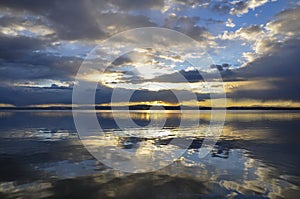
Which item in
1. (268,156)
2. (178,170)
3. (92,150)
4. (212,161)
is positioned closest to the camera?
(178,170)

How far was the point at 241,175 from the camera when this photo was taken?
42.8 feet

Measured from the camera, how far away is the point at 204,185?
11445mm

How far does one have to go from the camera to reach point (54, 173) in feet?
43.6

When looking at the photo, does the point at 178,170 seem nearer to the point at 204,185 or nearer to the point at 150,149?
the point at 204,185

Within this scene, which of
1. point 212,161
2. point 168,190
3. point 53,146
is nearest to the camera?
point 168,190

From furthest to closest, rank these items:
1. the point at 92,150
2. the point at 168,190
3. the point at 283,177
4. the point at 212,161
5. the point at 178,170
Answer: the point at 92,150 < the point at 212,161 < the point at 178,170 < the point at 283,177 < the point at 168,190

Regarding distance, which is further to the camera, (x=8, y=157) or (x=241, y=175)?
(x=8, y=157)

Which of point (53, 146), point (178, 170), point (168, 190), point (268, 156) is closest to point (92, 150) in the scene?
point (53, 146)

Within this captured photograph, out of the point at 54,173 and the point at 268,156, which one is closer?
the point at 54,173

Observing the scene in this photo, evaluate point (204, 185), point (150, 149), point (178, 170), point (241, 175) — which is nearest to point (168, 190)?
point (204, 185)

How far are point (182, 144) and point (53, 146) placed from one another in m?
10.4

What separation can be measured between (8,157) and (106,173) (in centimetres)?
778

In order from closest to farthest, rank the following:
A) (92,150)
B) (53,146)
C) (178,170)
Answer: (178,170), (92,150), (53,146)

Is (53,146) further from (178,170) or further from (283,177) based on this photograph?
(283,177)
